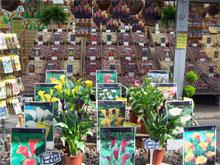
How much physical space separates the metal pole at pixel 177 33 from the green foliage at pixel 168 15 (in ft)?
5.16

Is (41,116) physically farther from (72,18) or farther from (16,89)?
(72,18)

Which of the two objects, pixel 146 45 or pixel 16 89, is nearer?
pixel 16 89

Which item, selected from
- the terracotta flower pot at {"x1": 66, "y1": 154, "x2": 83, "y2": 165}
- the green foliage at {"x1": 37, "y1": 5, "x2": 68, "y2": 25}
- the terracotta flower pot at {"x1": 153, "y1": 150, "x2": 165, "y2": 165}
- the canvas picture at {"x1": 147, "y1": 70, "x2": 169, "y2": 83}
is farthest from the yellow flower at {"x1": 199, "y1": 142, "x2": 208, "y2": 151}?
the green foliage at {"x1": 37, "y1": 5, "x2": 68, "y2": 25}

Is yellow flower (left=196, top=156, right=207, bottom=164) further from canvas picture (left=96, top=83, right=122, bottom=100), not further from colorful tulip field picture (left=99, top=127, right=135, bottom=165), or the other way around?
canvas picture (left=96, top=83, right=122, bottom=100)

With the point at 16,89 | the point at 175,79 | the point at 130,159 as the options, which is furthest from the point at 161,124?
the point at 175,79

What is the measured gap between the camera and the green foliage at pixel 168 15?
380 inches

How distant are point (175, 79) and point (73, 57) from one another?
249 cm

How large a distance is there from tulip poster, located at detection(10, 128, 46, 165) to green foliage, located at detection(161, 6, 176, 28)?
690 cm

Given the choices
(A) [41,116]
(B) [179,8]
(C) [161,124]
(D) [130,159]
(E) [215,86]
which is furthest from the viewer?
(E) [215,86]

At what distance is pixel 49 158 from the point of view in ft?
11.1

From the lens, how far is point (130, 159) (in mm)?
3465

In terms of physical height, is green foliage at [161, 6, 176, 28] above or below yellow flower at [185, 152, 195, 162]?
above

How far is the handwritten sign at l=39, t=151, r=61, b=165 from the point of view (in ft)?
11.1

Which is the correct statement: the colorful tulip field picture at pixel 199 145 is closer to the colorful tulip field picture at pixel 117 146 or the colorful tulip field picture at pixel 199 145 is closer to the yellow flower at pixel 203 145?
the yellow flower at pixel 203 145
